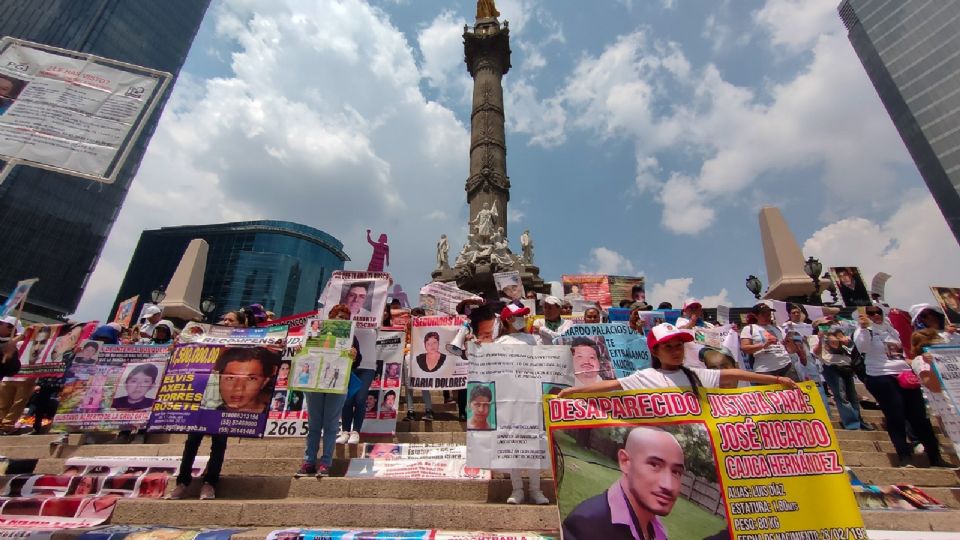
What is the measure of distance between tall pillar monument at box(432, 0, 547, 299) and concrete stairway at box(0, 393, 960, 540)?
52.9ft

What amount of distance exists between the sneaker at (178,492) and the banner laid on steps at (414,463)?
1379mm

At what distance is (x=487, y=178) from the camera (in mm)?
25641

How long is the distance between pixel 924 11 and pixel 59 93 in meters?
80.0

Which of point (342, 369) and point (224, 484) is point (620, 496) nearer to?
point (342, 369)

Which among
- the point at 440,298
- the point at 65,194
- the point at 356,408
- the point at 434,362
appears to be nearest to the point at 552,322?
the point at 434,362

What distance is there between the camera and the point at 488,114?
2797cm

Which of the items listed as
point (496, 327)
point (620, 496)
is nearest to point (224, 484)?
point (496, 327)

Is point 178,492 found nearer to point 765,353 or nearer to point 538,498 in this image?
point 538,498

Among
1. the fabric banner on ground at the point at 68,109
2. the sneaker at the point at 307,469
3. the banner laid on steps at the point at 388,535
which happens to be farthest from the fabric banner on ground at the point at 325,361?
the fabric banner on ground at the point at 68,109

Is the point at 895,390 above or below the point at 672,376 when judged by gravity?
above

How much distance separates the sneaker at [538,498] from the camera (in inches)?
137

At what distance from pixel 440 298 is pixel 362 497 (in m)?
7.86

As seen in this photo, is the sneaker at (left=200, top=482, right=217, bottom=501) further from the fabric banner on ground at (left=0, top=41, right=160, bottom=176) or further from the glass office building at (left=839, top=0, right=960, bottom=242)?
the glass office building at (left=839, top=0, right=960, bottom=242)

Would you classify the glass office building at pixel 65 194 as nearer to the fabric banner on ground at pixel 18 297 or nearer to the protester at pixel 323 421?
the fabric banner on ground at pixel 18 297
